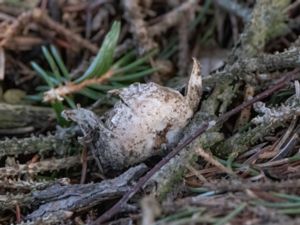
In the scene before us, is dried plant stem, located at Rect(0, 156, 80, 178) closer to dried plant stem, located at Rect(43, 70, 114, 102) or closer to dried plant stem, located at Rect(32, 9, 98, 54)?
dried plant stem, located at Rect(43, 70, 114, 102)

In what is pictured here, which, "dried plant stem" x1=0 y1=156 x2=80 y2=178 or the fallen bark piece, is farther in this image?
"dried plant stem" x1=0 y1=156 x2=80 y2=178

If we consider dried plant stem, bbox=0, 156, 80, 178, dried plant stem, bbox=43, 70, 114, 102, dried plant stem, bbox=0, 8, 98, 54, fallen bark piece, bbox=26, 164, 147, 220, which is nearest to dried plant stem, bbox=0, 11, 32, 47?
dried plant stem, bbox=0, 8, 98, 54

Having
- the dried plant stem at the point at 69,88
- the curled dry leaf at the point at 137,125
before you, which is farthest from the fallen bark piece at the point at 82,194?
the dried plant stem at the point at 69,88

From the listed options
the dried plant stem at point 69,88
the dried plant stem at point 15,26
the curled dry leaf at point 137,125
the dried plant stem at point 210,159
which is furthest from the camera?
the dried plant stem at point 15,26

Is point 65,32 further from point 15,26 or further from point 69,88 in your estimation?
point 69,88

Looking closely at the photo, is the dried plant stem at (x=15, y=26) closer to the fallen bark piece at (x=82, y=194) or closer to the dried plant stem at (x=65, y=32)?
the dried plant stem at (x=65, y=32)

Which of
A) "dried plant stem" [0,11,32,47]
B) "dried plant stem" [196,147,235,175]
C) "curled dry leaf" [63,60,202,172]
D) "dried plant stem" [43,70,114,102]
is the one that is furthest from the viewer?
"dried plant stem" [0,11,32,47]
